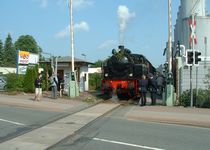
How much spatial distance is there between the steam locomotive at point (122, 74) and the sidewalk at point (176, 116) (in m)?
6.81

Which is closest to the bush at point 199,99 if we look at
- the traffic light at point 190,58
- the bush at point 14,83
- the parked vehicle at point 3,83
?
the traffic light at point 190,58

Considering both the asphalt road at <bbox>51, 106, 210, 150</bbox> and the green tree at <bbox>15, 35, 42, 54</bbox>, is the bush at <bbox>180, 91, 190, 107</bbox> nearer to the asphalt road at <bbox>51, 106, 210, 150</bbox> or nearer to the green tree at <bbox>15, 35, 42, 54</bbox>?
the asphalt road at <bbox>51, 106, 210, 150</bbox>

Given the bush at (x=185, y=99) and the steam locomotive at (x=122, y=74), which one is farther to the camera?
the steam locomotive at (x=122, y=74)

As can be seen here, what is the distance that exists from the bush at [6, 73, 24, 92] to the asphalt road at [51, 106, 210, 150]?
→ 17.9 metres

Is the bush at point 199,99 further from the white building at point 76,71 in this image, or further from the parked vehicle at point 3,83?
the parked vehicle at point 3,83

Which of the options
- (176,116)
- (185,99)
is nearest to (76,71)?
(185,99)

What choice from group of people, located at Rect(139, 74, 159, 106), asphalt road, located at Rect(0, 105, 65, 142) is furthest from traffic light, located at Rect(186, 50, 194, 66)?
asphalt road, located at Rect(0, 105, 65, 142)

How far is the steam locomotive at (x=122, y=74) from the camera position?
29.1 meters

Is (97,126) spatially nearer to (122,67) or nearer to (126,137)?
(126,137)

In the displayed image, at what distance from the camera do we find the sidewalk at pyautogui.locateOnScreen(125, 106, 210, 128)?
17.6 metres

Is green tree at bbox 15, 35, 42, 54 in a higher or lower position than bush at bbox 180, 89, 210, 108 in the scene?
higher

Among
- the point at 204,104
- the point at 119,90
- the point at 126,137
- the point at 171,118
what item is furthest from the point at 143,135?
the point at 119,90

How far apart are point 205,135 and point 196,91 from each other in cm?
1026

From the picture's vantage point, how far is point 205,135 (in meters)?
13.9
